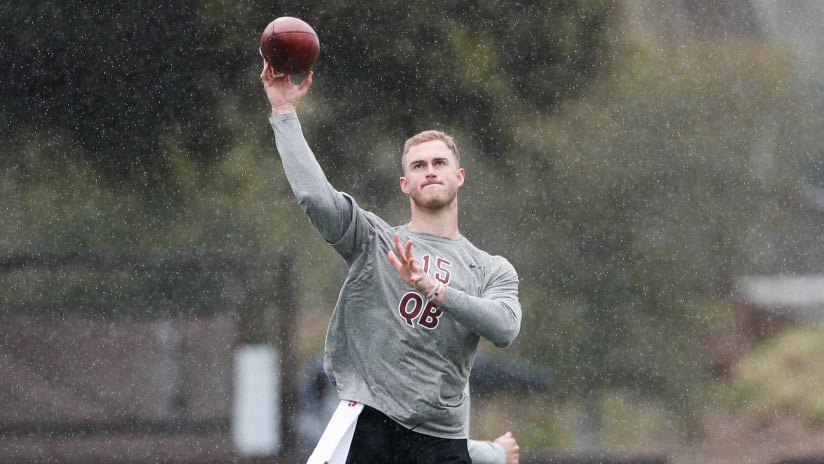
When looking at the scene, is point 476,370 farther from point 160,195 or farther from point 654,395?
point 160,195

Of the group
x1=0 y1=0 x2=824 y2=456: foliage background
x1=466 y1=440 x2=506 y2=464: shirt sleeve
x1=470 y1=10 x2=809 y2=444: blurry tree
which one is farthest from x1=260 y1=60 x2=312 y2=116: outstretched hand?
x1=470 y1=10 x2=809 y2=444: blurry tree

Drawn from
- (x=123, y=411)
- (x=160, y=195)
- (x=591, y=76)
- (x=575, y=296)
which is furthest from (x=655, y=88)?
(x=123, y=411)

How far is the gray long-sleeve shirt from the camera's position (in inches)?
134

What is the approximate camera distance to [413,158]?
361cm

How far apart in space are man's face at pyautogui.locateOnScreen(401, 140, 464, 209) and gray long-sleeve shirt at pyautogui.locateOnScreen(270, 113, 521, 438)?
131 millimetres

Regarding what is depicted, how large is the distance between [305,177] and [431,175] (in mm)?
498

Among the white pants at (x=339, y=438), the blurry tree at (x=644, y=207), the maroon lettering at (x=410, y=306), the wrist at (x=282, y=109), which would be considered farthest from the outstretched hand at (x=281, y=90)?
the blurry tree at (x=644, y=207)

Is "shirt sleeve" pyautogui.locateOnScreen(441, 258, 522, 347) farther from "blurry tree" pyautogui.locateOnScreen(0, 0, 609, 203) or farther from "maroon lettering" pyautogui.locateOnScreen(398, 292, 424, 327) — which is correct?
"blurry tree" pyautogui.locateOnScreen(0, 0, 609, 203)

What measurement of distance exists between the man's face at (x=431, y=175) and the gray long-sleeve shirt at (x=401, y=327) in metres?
0.13

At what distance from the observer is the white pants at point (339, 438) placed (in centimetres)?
333

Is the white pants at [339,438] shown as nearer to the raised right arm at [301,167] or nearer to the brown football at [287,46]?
the raised right arm at [301,167]

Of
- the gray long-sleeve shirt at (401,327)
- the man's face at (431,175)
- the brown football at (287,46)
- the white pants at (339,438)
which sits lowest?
the white pants at (339,438)

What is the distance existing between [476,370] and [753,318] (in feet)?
→ 6.56

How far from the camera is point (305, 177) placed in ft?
10.6
